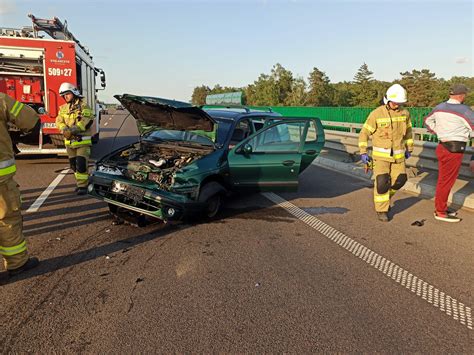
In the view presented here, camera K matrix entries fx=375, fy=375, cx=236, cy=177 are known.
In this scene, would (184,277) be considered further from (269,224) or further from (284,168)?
(284,168)

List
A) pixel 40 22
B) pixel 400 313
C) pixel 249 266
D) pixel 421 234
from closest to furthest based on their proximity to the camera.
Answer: pixel 400 313, pixel 249 266, pixel 421 234, pixel 40 22

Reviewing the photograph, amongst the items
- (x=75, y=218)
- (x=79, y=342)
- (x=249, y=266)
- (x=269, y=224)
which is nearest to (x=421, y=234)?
(x=269, y=224)

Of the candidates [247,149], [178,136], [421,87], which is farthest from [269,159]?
[421,87]

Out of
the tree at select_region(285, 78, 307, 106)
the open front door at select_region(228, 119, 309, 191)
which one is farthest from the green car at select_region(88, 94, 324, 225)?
the tree at select_region(285, 78, 307, 106)

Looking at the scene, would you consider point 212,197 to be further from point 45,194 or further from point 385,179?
point 45,194

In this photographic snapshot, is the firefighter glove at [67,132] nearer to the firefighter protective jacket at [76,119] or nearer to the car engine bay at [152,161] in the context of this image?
the firefighter protective jacket at [76,119]

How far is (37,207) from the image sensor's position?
5656 millimetres

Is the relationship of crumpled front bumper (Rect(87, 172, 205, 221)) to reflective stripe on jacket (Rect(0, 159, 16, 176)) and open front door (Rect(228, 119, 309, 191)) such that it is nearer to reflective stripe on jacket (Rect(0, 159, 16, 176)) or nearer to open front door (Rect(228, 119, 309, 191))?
open front door (Rect(228, 119, 309, 191))

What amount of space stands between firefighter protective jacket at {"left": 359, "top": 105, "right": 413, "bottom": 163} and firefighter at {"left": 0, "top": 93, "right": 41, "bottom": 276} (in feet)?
14.5

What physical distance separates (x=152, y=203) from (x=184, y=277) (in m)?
1.30

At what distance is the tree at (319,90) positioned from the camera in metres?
56.7

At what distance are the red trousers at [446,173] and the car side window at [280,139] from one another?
6.92ft

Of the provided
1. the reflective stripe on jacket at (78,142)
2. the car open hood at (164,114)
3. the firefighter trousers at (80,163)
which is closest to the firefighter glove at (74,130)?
the reflective stripe on jacket at (78,142)

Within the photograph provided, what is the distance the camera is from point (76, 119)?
6.59m
